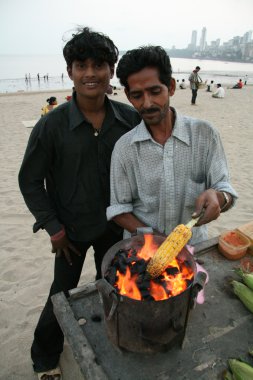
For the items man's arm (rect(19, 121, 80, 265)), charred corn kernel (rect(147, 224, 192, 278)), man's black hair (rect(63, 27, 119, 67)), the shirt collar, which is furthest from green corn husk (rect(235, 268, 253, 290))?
man's black hair (rect(63, 27, 119, 67))

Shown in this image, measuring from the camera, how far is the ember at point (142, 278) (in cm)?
174

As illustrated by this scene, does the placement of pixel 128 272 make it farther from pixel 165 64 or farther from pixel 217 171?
pixel 165 64

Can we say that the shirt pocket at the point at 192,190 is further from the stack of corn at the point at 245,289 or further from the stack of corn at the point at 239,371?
the stack of corn at the point at 239,371

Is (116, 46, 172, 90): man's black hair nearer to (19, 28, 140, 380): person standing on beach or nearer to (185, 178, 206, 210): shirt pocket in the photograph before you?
(19, 28, 140, 380): person standing on beach

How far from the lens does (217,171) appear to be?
2238mm

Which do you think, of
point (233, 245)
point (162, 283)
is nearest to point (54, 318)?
point (162, 283)

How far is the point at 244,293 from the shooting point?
2.22 metres

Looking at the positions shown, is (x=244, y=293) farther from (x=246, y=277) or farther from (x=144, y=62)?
(x=144, y=62)

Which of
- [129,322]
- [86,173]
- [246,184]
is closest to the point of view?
[129,322]

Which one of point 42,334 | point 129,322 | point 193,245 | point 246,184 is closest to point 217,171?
point 193,245

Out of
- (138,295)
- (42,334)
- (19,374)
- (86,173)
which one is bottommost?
(19,374)

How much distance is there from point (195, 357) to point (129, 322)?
55 centimetres

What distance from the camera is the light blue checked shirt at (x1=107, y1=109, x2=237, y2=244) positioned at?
2.24m

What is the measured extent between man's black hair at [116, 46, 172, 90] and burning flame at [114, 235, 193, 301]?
1.34m
